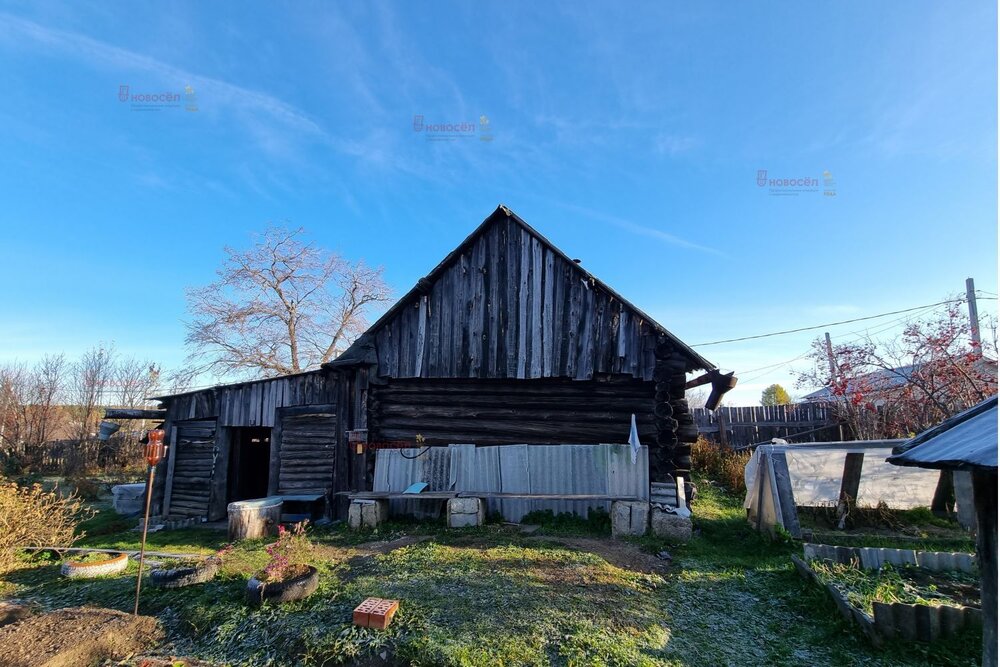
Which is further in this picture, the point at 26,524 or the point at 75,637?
the point at 26,524

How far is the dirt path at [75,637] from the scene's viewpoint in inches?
193

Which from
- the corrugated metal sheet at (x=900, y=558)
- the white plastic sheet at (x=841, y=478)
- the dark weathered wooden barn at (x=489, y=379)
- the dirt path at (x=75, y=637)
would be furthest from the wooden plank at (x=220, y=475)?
the corrugated metal sheet at (x=900, y=558)

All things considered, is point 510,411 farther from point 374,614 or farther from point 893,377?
point 893,377

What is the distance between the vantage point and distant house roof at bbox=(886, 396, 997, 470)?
2924 millimetres

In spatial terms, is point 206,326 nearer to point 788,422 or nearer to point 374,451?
point 374,451

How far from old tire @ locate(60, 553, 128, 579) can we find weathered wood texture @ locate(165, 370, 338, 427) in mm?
4981

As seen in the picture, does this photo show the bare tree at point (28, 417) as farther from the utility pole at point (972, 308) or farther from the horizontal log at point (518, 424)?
the utility pole at point (972, 308)

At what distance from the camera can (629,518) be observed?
9.39 metres

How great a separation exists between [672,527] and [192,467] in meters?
13.0

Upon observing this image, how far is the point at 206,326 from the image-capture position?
1101 inches

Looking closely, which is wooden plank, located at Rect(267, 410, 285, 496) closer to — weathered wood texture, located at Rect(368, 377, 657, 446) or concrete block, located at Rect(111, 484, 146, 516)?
weathered wood texture, located at Rect(368, 377, 657, 446)

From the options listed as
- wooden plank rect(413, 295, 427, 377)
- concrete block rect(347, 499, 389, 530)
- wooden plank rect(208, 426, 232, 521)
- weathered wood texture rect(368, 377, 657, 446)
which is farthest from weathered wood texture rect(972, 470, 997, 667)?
wooden plank rect(208, 426, 232, 521)

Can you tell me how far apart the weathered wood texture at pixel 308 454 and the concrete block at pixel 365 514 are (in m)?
1.82

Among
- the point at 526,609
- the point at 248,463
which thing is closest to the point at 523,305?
the point at 526,609
